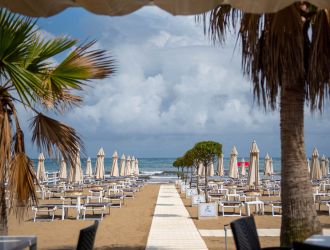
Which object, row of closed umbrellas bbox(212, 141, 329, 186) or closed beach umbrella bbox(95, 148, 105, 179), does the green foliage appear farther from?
closed beach umbrella bbox(95, 148, 105, 179)

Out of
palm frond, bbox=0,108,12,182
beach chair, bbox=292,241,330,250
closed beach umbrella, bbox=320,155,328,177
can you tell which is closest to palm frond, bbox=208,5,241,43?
palm frond, bbox=0,108,12,182

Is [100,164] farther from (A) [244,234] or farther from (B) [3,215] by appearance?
(A) [244,234]

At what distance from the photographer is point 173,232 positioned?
1028cm

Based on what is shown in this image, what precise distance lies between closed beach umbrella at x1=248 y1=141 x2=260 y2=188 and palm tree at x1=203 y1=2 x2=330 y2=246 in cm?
1595

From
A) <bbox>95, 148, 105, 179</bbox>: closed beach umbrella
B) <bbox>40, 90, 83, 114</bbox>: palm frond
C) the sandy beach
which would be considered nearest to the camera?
<bbox>40, 90, 83, 114</bbox>: palm frond

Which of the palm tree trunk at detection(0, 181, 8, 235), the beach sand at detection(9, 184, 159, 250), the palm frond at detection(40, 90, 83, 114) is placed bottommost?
the beach sand at detection(9, 184, 159, 250)

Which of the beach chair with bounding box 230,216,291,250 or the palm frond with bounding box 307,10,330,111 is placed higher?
the palm frond with bounding box 307,10,330,111

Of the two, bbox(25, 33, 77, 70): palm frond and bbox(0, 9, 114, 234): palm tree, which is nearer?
bbox(0, 9, 114, 234): palm tree

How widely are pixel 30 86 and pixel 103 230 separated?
7330 mm

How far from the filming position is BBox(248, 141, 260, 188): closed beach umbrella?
21183 mm

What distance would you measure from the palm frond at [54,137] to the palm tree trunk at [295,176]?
2.21m

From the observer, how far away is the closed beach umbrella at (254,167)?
2118cm

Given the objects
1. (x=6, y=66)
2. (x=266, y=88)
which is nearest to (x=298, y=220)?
(x=266, y=88)

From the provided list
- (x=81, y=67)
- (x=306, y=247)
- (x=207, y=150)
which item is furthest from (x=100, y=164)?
(x=306, y=247)
